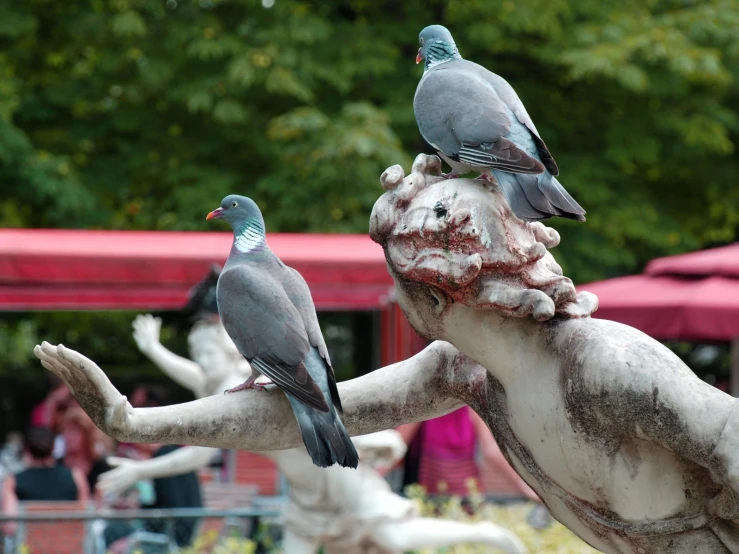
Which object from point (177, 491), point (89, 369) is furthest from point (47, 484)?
point (89, 369)

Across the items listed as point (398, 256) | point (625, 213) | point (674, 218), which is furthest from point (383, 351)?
point (398, 256)

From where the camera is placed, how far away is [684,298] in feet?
31.3

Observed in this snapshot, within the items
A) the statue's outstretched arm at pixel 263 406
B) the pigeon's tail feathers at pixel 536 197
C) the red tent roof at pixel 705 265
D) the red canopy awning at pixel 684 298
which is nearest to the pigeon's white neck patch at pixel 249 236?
the statue's outstretched arm at pixel 263 406

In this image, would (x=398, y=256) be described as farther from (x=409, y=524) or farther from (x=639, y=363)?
(x=409, y=524)

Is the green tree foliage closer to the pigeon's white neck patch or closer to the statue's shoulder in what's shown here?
the pigeon's white neck patch

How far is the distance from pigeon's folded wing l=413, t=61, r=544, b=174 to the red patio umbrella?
6.03 meters

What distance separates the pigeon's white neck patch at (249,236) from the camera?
11.1 ft

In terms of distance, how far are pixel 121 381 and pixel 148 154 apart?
6687 millimetres

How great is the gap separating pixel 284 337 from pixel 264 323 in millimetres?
79

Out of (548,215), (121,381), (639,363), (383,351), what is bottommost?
(121,381)

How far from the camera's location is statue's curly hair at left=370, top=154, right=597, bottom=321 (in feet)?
8.51

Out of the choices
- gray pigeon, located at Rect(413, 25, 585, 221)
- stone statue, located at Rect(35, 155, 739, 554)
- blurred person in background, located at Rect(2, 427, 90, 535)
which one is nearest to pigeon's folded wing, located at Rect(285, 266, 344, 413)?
stone statue, located at Rect(35, 155, 739, 554)

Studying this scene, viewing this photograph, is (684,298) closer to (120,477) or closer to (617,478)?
(120,477)

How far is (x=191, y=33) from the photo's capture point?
1203 cm
